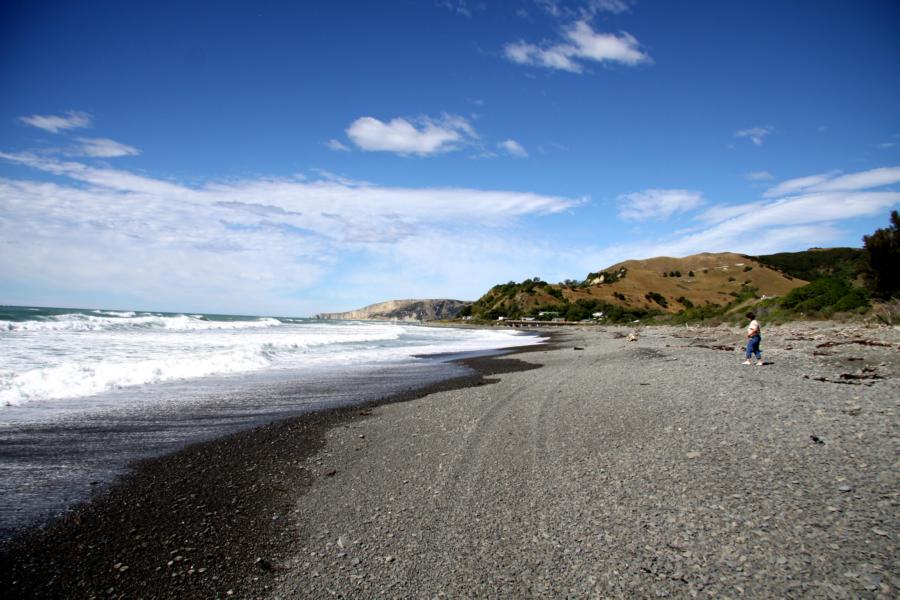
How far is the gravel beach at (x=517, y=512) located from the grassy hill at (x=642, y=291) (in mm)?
74430

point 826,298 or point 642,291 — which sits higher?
point 642,291

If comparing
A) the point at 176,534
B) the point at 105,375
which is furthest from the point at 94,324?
the point at 176,534

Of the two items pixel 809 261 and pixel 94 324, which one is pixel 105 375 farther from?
pixel 809 261

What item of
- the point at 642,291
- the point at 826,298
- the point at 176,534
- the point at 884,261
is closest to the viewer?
the point at 176,534

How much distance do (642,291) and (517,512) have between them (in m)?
107

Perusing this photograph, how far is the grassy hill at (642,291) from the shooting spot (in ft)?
300

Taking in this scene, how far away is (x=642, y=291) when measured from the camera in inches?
4008

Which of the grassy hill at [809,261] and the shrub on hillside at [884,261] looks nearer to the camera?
the shrub on hillside at [884,261]

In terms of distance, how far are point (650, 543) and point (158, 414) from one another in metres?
8.73

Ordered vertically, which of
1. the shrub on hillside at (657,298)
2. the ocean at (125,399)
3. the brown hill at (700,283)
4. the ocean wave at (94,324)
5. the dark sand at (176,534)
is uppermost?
the brown hill at (700,283)

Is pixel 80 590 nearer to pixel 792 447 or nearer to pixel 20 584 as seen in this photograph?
pixel 20 584

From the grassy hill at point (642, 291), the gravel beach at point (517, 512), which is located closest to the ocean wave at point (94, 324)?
the gravel beach at point (517, 512)

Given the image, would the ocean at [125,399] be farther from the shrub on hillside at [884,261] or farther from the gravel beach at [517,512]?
the shrub on hillside at [884,261]

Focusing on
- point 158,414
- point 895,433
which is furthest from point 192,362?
point 895,433
